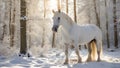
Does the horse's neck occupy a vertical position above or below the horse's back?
above

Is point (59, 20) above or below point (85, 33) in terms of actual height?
above

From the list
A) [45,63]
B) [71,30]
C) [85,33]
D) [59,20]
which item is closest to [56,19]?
[59,20]

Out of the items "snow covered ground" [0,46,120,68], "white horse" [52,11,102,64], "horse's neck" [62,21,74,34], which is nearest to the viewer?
"snow covered ground" [0,46,120,68]

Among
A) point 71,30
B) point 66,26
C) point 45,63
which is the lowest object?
point 45,63

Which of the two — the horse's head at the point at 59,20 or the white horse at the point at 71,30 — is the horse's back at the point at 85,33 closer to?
the white horse at the point at 71,30

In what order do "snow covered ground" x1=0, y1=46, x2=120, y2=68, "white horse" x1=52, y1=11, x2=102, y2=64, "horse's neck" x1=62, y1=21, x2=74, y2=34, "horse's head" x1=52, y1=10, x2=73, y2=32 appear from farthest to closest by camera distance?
"horse's neck" x1=62, y1=21, x2=74, y2=34 < "white horse" x1=52, y1=11, x2=102, y2=64 < "horse's head" x1=52, y1=10, x2=73, y2=32 < "snow covered ground" x1=0, y1=46, x2=120, y2=68

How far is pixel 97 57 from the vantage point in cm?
1217

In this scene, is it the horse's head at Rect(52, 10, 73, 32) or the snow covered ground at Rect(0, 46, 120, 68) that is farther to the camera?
the horse's head at Rect(52, 10, 73, 32)

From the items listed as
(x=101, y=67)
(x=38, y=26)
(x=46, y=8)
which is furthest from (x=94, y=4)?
(x=101, y=67)

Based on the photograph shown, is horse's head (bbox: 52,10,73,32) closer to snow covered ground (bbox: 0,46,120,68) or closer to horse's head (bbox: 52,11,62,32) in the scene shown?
horse's head (bbox: 52,11,62,32)

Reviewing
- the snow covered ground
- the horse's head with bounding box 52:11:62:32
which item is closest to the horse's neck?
the horse's head with bounding box 52:11:62:32

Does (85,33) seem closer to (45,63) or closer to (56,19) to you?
(56,19)

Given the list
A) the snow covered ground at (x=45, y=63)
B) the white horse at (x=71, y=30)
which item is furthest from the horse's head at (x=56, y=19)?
the snow covered ground at (x=45, y=63)

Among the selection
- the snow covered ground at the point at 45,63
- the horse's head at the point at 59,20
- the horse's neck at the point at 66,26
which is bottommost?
the snow covered ground at the point at 45,63
